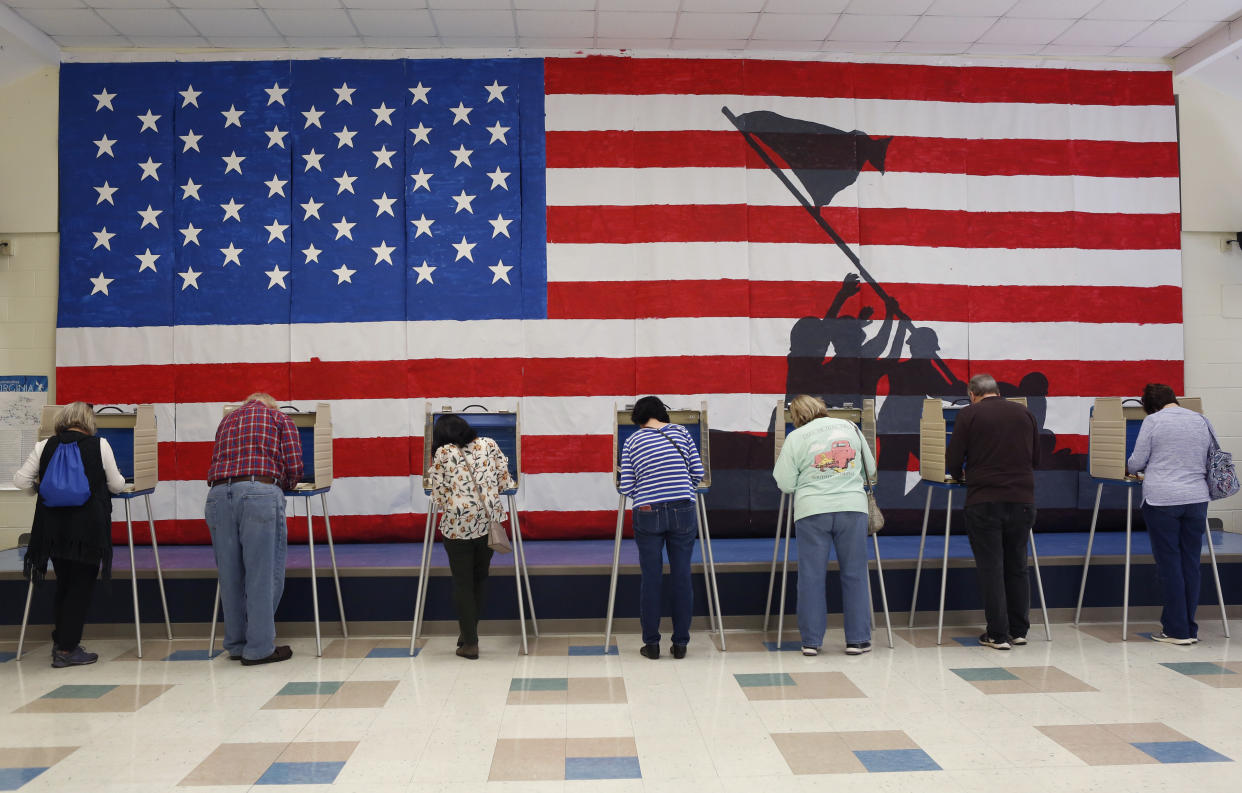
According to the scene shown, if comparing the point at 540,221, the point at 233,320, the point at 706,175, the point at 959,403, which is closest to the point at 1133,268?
the point at 959,403

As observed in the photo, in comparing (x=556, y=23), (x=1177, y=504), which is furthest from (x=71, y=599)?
(x=1177, y=504)

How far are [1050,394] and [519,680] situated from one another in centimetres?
468

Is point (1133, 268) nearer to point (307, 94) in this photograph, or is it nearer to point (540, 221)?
point (540, 221)

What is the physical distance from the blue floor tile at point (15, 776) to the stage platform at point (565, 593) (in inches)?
76.3

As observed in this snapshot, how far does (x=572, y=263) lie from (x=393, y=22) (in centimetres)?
207

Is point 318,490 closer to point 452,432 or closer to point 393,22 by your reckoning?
point 452,432

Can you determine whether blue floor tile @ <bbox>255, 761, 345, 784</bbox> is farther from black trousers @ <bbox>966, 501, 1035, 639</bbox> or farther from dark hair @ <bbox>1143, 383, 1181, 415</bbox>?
dark hair @ <bbox>1143, 383, 1181, 415</bbox>

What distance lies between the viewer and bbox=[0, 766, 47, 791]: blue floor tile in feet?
→ 9.50

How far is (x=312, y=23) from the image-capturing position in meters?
5.99

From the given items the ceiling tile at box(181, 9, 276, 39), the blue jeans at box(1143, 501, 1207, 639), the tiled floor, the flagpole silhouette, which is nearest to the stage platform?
the tiled floor

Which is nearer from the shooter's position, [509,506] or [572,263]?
[509,506]

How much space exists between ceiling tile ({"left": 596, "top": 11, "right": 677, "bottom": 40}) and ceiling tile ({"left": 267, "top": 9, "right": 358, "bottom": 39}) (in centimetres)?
177

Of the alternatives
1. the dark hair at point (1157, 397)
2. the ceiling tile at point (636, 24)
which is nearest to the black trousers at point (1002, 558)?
the dark hair at point (1157, 397)

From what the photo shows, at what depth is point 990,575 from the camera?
462 cm
